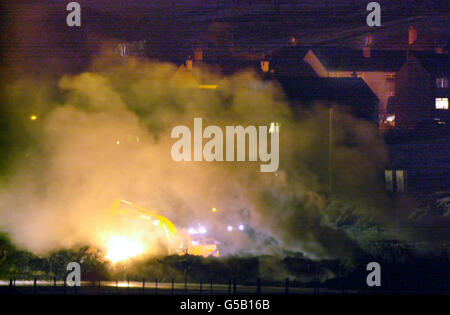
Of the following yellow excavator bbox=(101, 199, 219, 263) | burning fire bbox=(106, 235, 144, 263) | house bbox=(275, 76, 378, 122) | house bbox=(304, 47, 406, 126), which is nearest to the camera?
burning fire bbox=(106, 235, 144, 263)

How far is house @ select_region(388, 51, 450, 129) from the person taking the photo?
586 centimetres

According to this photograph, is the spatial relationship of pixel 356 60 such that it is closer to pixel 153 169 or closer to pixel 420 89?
pixel 420 89

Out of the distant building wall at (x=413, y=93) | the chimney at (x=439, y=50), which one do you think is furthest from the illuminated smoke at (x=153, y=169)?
the chimney at (x=439, y=50)

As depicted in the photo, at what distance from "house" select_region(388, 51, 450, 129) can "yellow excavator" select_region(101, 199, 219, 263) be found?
2.79 metres

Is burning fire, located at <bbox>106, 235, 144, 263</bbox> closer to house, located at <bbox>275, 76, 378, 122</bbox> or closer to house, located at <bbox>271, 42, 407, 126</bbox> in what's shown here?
house, located at <bbox>275, 76, 378, 122</bbox>

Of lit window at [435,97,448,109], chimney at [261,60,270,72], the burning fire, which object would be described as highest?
chimney at [261,60,270,72]

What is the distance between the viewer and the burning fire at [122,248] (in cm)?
473

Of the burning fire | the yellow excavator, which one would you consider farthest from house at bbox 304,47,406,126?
the burning fire

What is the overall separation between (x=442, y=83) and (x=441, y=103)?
0.97ft

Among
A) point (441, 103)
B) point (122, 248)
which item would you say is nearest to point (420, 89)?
point (441, 103)

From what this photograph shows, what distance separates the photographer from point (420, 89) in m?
6.16

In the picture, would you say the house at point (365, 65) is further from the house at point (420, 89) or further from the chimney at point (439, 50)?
the chimney at point (439, 50)

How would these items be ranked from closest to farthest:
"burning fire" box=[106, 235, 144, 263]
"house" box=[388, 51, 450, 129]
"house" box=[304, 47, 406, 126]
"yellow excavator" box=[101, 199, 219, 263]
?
1. "burning fire" box=[106, 235, 144, 263]
2. "yellow excavator" box=[101, 199, 219, 263]
3. "house" box=[388, 51, 450, 129]
4. "house" box=[304, 47, 406, 126]
